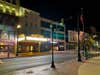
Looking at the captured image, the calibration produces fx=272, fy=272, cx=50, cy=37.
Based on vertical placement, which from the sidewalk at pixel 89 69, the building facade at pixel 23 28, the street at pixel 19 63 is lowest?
the street at pixel 19 63

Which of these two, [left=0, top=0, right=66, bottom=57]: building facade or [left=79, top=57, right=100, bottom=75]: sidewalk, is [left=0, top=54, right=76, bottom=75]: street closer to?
[left=79, top=57, right=100, bottom=75]: sidewalk

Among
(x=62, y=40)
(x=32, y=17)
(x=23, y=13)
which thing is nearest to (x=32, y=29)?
(x=32, y=17)

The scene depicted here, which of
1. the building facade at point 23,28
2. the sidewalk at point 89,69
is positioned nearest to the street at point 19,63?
the sidewalk at point 89,69

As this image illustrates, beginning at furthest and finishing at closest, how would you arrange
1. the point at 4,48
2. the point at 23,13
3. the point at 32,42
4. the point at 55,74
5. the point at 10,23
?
the point at 32,42 < the point at 23,13 < the point at 10,23 < the point at 4,48 < the point at 55,74

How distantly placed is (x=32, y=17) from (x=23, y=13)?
7112mm

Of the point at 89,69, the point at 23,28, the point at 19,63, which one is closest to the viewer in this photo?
the point at 89,69

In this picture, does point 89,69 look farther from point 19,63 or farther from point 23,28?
point 23,28

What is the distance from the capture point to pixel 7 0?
219 feet

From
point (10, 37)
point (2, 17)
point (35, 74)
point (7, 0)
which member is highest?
point (7, 0)

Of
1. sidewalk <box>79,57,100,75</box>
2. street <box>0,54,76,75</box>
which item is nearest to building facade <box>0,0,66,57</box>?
street <box>0,54,76,75</box>

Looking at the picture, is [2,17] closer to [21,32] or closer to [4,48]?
[4,48]

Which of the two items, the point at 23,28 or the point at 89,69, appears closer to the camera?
the point at 89,69

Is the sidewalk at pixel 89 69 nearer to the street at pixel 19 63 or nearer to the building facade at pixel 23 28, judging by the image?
the street at pixel 19 63

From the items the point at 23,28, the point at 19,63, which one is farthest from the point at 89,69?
the point at 23,28
